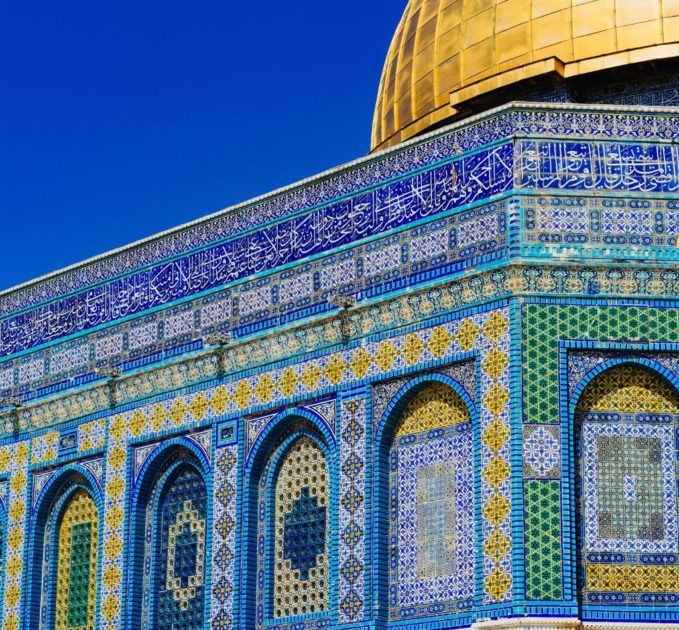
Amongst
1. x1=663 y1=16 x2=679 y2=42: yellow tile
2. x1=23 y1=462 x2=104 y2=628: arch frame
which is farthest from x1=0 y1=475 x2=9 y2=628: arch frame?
x1=663 y1=16 x2=679 y2=42: yellow tile

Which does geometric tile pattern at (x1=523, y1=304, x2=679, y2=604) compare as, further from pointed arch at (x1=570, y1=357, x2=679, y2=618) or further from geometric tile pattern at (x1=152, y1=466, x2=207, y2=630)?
geometric tile pattern at (x1=152, y1=466, x2=207, y2=630)

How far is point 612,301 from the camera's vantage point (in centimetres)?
1312

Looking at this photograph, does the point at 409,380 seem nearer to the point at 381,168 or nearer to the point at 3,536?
the point at 381,168

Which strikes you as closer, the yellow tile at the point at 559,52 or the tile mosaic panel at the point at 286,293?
the tile mosaic panel at the point at 286,293

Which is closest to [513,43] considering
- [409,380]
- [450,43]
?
[450,43]

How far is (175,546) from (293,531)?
147cm

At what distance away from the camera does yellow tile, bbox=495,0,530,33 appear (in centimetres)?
1667

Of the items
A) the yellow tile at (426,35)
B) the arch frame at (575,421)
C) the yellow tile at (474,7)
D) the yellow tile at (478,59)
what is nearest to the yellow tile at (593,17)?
the yellow tile at (478,59)

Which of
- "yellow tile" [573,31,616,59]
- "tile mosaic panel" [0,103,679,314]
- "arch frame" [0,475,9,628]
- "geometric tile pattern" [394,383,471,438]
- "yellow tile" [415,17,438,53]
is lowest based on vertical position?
"arch frame" [0,475,9,628]

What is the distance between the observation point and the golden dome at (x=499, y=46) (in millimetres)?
16000

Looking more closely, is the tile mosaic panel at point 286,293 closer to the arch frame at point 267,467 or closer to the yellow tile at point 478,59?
the arch frame at point 267,467

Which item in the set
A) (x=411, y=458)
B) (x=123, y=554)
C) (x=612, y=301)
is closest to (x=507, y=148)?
(x=612, y=301)

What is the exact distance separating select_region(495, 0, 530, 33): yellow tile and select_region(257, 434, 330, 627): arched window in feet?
15.3

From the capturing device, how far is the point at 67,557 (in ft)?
54.6
